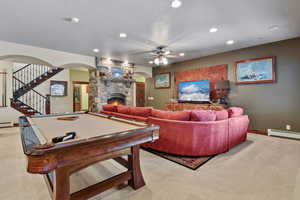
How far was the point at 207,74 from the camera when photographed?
5602mm

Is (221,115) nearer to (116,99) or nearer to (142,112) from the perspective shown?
(142,112)

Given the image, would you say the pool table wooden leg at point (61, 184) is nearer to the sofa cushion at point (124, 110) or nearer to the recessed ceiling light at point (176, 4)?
the sofa cushion at point (124, 110)

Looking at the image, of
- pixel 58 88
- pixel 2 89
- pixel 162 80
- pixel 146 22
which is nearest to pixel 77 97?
pixel 58 88

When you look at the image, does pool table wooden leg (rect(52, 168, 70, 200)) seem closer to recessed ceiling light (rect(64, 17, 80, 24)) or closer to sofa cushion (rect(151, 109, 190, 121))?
sofa cushion (rect(151, 109, 190, 121))

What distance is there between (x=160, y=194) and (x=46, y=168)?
1.24 meters

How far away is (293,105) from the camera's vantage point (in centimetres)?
386

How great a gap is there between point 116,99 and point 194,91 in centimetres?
364

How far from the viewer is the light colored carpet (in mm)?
1626

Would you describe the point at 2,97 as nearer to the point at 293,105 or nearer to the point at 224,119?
the point at 224,119

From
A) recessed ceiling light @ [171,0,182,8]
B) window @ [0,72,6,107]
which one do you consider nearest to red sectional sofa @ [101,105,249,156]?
recessed ceiling light @ [171,0,182,8]

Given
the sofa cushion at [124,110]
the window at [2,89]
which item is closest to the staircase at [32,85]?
the window at [2,89]

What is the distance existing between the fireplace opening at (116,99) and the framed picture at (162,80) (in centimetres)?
191

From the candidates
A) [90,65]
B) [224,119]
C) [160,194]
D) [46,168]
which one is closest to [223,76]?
[224,119]

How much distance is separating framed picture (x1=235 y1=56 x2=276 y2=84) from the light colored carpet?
7.70ft
